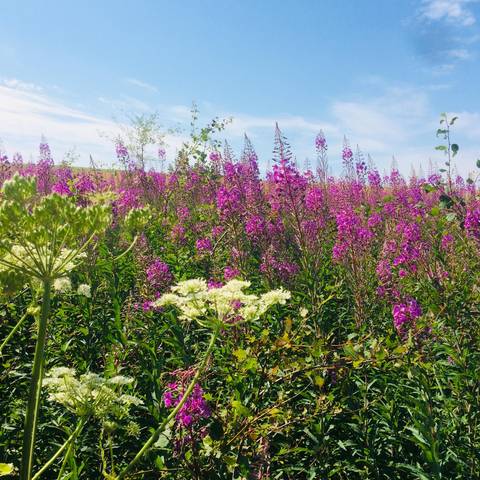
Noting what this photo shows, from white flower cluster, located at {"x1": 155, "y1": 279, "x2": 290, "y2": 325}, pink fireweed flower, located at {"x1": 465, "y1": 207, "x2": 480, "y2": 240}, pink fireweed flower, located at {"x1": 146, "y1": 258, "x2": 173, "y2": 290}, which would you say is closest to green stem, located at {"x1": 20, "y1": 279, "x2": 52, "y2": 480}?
white flower cluster, located at {"x1": 155, "y1": 279, "x2": 290, "y2": 325}

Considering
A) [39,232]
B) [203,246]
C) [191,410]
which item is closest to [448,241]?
[203,246]

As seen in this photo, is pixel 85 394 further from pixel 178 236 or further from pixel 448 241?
pixel 178 236

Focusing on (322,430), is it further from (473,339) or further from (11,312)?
(11,312)

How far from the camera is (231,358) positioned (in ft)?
13.8

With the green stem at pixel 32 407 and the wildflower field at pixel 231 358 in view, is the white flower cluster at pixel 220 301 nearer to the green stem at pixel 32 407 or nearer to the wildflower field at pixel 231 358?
the wildflower field at pixel 231 358

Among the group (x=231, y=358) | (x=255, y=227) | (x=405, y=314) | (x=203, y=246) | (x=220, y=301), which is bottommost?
(x=231, y=358)

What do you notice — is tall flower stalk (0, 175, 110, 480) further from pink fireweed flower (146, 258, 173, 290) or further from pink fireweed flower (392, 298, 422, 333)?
pink fireweed flower (146, 258, 173, 290)

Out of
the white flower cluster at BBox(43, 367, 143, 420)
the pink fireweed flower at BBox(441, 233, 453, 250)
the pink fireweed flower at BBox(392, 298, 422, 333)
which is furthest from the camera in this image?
the pink fireweed flower at BBox(441, 233, 453, 250)

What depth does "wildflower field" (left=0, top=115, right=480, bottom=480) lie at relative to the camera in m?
1.97

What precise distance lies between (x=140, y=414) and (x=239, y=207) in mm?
2834

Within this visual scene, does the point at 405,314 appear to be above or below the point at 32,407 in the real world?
below

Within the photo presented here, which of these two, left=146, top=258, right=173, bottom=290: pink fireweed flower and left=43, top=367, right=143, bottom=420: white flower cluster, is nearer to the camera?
left=43, top=367, right=143, bottom=420: white flower cluster

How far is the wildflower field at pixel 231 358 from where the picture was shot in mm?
1975

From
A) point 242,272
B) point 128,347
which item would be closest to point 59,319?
point 128,347
